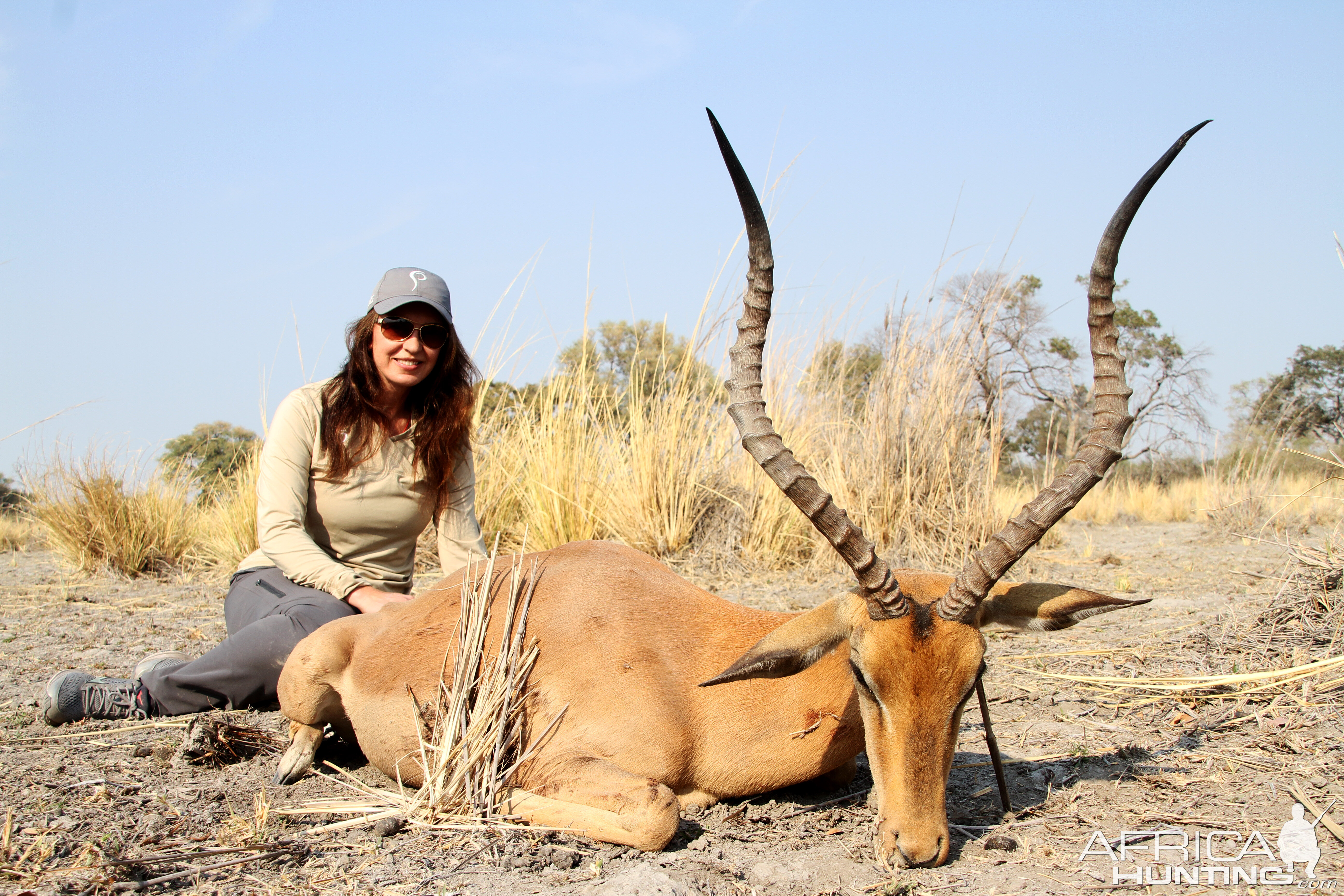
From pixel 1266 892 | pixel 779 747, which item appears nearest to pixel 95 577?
pixel 779 747

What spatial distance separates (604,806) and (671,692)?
46 centimetres

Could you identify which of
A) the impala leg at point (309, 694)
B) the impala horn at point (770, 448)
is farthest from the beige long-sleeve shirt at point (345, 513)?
the impala horn at point (770, 448)

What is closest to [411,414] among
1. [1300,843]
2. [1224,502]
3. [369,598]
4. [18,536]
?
[369,598]

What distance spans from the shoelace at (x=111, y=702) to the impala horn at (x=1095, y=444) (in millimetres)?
3892

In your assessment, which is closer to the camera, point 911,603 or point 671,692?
point 911,603

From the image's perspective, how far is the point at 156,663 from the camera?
4.65 m

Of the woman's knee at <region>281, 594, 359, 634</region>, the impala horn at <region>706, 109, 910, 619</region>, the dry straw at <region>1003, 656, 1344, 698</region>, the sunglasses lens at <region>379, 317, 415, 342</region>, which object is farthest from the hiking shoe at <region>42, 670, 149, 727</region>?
the dry straw at <region>1003, 656, 1344, 698</region>

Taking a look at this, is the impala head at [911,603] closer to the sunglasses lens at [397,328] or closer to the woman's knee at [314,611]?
the sunglasses lens at [397,328]

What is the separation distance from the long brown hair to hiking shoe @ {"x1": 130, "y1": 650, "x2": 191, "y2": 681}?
46.1 inches

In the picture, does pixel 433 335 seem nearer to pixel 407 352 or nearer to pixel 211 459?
pixel 407 352

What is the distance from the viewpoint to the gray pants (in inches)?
Result: 169

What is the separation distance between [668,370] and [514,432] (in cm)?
177

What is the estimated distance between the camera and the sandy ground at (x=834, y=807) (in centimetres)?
278

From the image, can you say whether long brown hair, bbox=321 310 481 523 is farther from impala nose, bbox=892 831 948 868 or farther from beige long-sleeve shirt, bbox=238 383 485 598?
impala nose, bbox=892 831 948 868
